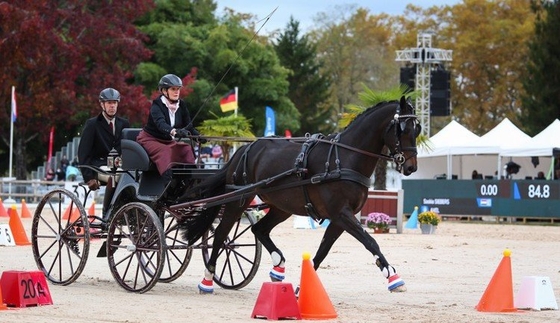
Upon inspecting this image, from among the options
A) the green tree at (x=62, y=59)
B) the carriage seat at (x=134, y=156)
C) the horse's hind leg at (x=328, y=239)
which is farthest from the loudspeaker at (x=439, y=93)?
the horse's hind leg at (x=328, y=239)

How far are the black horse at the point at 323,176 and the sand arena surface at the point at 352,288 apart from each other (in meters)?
0.63

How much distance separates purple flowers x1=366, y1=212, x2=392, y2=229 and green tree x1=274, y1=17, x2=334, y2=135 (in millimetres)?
44316

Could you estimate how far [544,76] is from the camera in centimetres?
5150

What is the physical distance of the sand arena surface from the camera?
10.7 meters

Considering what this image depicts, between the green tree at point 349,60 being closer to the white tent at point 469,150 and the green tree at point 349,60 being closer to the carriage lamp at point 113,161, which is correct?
the white tent at point 469,150

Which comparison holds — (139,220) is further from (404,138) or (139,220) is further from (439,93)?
(439,93)

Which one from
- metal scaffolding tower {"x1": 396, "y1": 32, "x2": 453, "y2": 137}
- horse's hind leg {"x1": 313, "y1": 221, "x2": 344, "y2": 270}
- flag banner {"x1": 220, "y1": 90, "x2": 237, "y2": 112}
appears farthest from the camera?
metal scaffolding tower {"x1": 396, "y1": 32, "x2": 453, "y2": 137}

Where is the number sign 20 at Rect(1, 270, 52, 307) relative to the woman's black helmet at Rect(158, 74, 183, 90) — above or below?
below

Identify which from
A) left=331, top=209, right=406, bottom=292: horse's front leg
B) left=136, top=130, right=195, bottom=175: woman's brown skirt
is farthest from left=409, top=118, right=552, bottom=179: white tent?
left=331, top=209, right=406, bottom=292: horse's front leg

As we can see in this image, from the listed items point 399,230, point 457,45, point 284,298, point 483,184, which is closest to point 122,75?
point 483,184

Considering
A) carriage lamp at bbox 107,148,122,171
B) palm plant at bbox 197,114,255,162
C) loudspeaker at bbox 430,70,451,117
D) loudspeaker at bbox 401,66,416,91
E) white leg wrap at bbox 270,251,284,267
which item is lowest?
white leg wrap at bbox 270,251,284,267

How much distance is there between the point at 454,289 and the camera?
44.0 ft

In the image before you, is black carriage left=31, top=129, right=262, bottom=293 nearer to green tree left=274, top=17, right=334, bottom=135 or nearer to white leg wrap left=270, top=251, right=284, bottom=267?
white leg wrap left=270, top=251, right=284, bottom=267

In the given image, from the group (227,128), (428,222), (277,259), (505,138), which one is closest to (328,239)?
(277,259)
